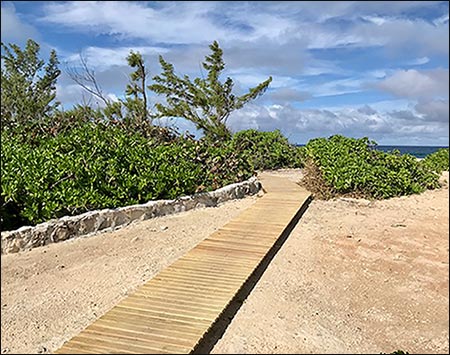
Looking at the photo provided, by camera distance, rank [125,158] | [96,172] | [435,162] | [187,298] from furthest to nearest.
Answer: [435,162]
[125,158]
[96,172]
[187,298]

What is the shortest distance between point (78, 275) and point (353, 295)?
196 cm

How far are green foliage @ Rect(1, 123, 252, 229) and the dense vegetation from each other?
0.01 metres

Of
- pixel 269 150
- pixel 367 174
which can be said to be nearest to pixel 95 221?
pixel 367 174

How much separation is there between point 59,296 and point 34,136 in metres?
3.56

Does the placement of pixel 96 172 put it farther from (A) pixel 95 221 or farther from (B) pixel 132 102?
(B) pixel 132 102

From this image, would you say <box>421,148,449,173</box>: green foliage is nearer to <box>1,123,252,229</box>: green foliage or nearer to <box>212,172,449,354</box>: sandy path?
<box>212,172,449,354</box>: sandy path

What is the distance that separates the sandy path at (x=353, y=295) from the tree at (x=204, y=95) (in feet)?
23.0

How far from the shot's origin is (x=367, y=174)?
6.38 meters

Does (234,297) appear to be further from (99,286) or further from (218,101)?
(218,101)

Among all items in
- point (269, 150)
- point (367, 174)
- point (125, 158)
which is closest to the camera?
point (125, 158)

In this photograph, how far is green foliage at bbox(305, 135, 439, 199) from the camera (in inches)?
249

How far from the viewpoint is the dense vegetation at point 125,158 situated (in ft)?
14.3

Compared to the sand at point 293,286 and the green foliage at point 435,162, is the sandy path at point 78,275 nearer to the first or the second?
the sand at point 293,286

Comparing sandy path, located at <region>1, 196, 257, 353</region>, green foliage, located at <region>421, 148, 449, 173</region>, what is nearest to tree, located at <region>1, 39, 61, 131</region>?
sandy path, located at <region>1, 196, 257, 353</region>
